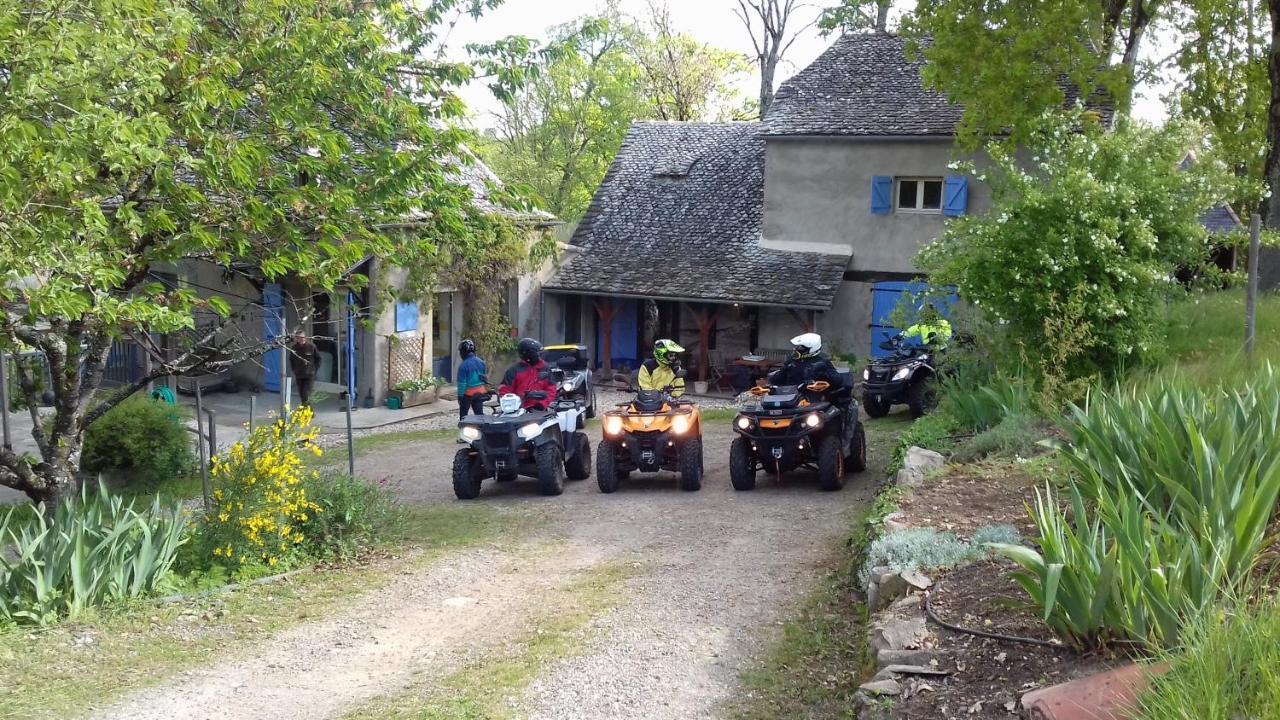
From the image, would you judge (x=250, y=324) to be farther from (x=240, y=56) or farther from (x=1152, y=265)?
(x=1152, y=265)

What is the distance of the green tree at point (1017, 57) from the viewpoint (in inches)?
779

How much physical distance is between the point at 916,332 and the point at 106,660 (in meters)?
13.6

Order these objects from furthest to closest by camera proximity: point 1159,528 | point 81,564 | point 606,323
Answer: point 606,323 → point 81,564 → point 1159,528

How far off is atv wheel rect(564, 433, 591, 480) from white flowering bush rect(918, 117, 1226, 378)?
463 cm

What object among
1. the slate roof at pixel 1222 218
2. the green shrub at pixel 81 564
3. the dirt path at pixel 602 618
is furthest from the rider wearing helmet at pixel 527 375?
the slate roof at pixel 1222 218

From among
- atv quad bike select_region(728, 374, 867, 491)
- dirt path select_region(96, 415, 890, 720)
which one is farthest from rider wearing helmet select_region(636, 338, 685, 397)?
dirt path select_region(96, 415, 890, 720)

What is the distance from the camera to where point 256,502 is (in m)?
9.21

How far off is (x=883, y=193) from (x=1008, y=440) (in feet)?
42.0

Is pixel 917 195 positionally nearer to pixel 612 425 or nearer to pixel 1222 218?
pixel 1222 218

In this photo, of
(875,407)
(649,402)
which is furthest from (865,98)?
(649,402)

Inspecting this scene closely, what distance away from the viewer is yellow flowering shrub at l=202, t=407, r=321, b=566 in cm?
911

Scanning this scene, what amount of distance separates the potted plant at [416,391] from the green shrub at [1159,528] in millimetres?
15263

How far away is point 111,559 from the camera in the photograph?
8.09 meters

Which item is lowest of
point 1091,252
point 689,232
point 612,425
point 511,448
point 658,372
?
point 511,448
